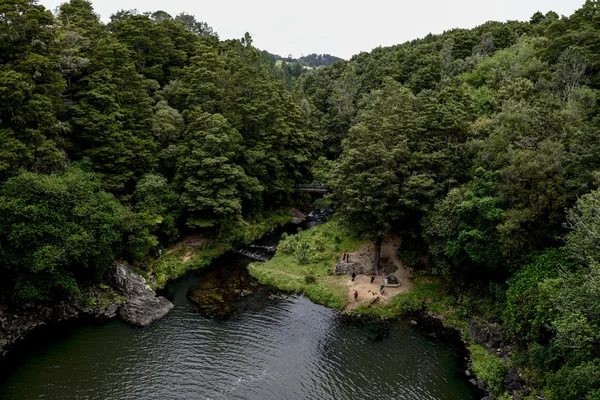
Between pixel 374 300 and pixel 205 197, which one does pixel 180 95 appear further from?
pixel 374 300

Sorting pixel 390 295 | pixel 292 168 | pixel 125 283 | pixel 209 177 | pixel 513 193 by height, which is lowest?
pixel 390 295

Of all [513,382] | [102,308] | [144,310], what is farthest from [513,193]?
[102,308]

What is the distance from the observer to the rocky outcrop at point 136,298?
35247 mm

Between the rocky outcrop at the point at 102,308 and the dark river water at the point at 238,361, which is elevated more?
the rocky outcrop at the point at 102,308

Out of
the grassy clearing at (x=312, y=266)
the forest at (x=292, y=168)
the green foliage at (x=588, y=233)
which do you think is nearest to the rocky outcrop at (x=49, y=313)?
the forest at (x=292, y=168)

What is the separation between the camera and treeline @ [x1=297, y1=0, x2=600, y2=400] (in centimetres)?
2288

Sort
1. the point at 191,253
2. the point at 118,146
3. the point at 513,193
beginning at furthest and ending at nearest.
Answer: the point at 191,253, the point at 118,146, the point at 513,193

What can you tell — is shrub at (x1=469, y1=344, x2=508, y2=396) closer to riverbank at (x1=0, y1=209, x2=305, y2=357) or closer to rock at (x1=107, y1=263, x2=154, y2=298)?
riverbank at (x1=0, y1=209, x2=305, y2=357)

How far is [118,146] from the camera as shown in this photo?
4738 cm

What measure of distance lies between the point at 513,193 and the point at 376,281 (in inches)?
688

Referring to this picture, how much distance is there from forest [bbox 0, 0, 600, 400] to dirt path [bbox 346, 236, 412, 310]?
7.42ft

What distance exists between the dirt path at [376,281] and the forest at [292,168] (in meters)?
2.26

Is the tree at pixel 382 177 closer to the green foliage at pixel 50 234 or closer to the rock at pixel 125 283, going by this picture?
the rock at pixel 125 283

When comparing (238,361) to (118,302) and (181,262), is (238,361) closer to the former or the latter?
(118,302)
